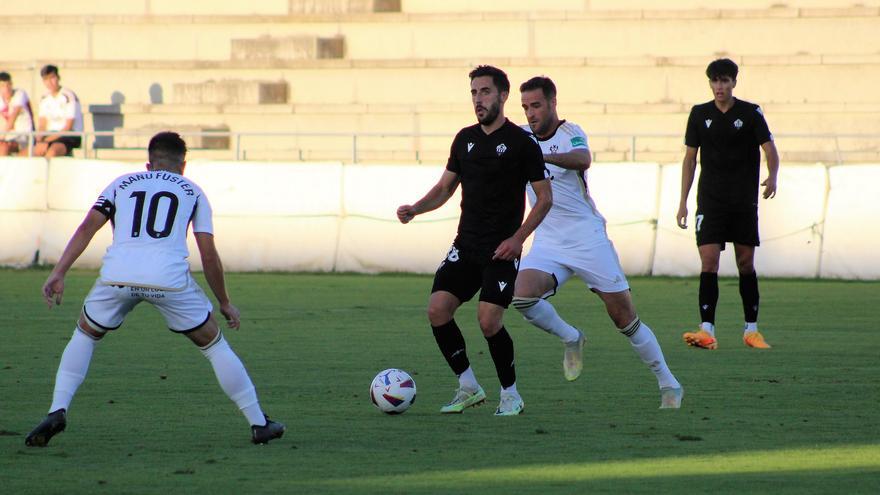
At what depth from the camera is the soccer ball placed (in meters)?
8.56

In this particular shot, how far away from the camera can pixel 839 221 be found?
60.8ft

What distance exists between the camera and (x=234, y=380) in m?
7.45

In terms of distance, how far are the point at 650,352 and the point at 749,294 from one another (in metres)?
3.67

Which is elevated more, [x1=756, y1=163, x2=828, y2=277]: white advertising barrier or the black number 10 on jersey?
the black number 10 on jersey

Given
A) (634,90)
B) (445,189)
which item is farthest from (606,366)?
(634,90)

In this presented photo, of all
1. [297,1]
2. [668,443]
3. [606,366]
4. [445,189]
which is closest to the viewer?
[668,443]

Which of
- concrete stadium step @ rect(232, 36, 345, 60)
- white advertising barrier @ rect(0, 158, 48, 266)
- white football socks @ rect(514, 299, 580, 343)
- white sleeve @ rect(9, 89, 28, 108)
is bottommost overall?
white advertising barrier @ rect(0, 158, 48, 266)

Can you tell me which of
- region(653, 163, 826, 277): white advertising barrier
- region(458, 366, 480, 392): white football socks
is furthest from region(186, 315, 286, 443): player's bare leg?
region(653, 163, 826, 277): white advertising barrier

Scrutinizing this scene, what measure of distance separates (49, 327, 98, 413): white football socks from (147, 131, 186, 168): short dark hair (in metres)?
0.96

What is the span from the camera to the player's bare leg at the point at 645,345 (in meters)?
8.88

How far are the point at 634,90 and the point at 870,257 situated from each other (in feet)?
27.7

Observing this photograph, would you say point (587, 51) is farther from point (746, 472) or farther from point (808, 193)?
point (746, 472)

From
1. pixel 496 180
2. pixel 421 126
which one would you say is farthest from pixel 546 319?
pixel 421 126

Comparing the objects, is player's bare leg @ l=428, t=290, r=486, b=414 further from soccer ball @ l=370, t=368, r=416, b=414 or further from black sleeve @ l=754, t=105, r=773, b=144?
black sleeve @ l=754, t=105, r=773, b=144
